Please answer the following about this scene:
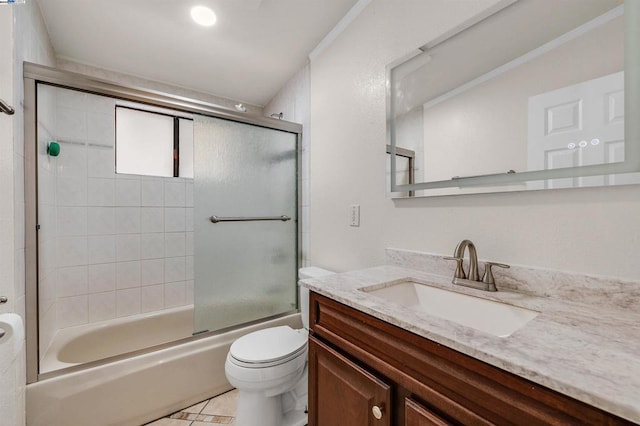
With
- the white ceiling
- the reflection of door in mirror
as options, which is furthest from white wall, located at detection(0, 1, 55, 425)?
the reflection of door in mirror

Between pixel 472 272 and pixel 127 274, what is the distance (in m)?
2.46

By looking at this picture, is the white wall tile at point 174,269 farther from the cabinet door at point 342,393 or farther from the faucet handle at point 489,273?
the faucet handle at point 489,273

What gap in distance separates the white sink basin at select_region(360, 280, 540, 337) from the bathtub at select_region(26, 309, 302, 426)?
122 cm

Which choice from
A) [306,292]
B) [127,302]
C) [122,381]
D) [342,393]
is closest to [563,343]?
[342,393]

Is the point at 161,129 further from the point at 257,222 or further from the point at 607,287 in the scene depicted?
the point at 607,287

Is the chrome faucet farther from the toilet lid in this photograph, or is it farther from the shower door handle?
the shower door handle

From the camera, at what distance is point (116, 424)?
140 centimetres

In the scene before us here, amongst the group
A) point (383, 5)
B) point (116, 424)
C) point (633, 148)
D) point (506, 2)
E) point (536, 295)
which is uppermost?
point (383, 5)

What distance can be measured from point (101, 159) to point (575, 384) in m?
2.78

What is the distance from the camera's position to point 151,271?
2271mm

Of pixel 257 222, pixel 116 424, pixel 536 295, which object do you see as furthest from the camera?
pixel 257 222

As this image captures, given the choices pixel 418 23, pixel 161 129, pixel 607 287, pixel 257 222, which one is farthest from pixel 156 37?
pixel 607 287

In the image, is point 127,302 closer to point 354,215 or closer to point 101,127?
point 101,127

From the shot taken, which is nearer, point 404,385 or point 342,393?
point 404,385
